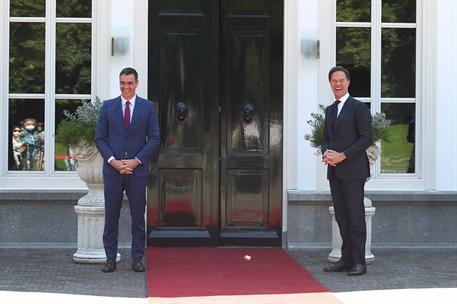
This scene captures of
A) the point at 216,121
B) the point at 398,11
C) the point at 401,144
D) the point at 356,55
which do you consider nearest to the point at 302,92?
the point at 356,55

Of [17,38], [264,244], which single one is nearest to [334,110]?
[264,244]

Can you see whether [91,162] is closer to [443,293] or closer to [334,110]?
[334,110]

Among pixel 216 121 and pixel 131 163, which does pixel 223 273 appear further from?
pixel 216 121

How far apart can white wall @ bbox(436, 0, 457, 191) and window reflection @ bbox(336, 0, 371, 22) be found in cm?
82

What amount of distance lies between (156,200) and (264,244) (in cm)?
135

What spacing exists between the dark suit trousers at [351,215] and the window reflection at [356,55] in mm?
2116

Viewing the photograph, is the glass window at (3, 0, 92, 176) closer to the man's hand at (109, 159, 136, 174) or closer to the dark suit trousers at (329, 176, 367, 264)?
the man's hand at (109, 159, 136, 174)

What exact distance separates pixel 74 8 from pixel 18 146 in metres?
1.69

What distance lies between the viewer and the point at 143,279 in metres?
9.10

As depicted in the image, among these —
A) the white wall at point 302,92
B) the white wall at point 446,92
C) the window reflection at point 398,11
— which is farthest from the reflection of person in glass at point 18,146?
the white wall at point 446,92

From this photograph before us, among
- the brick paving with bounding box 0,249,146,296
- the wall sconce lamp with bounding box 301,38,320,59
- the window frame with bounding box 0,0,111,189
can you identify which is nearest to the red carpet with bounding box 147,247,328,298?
the brick paving with bounding box 0,249,146,296

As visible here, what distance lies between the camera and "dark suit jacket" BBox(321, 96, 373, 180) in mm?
9273

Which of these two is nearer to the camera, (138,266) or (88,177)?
(138,266)

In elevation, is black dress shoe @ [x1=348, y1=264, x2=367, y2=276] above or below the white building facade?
below
